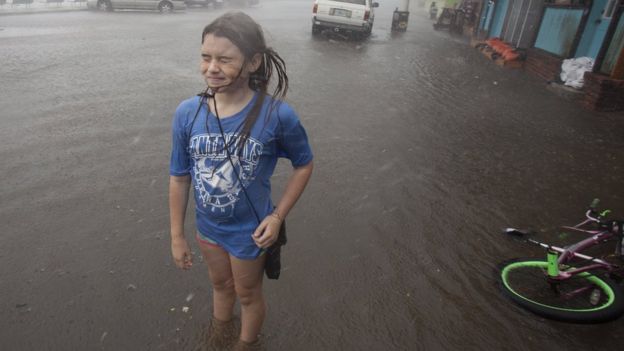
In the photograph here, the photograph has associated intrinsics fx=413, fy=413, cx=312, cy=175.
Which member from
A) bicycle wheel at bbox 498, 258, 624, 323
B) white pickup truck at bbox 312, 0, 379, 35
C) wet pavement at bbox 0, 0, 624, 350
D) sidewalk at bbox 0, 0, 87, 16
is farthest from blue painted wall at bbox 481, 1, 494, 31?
sidewalk at bbox 0, 0, 87, 16

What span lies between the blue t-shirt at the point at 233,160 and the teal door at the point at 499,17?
54.0 ft

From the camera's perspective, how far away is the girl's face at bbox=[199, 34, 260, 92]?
1.68 metres

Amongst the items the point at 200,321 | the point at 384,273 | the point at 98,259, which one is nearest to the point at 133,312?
the point at 200,321

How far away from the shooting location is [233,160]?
1.81 meters

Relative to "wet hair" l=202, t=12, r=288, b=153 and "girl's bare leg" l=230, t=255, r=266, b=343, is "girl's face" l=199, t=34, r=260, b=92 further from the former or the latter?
"girl's bare leg" l=230, t=255, r=266, b=343

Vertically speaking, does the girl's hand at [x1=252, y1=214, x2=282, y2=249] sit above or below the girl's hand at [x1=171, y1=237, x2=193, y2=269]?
above

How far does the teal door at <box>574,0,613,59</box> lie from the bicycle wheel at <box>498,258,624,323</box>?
337 inches

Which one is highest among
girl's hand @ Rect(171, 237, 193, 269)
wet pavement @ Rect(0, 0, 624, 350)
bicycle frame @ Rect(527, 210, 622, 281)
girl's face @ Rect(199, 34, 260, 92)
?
girl's face @ Rect(199, 34, 260, 92)

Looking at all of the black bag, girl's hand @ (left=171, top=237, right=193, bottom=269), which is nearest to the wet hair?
the black bag

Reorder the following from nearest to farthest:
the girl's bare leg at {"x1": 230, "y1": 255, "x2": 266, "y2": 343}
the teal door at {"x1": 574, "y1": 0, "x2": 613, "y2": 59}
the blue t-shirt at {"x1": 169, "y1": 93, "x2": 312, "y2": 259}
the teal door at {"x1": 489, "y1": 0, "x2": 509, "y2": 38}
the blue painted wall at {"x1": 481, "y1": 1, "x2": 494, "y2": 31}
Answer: the blue t-shirt at {"x1": 169, "y1": 93, "x2": 312, "y2": 259}
the girl's bare leg at {"x1": 230, "y1": 255, "x2": 266, "y2": 343}
the teal door at {"x1": 574, "y1": 0, "x2": 613, "y2": 59}
the teal door at {"x1": 489, "y1": 0, "x2": 509, "y2": 38}
the blue painted wall at {"x1": 481, "y1": 1, "x2": 494, "y2": 31}

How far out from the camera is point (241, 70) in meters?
1.73

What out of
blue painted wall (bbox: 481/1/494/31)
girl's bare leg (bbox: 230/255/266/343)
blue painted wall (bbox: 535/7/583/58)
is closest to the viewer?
girl's bare leg (bbox: 230/255/266/343)

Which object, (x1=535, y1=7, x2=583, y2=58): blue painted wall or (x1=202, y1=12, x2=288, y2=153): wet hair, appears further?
(x1=535, y1=7, x2=583, y2=58): blue painted wall

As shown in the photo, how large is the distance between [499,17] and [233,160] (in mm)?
17438
